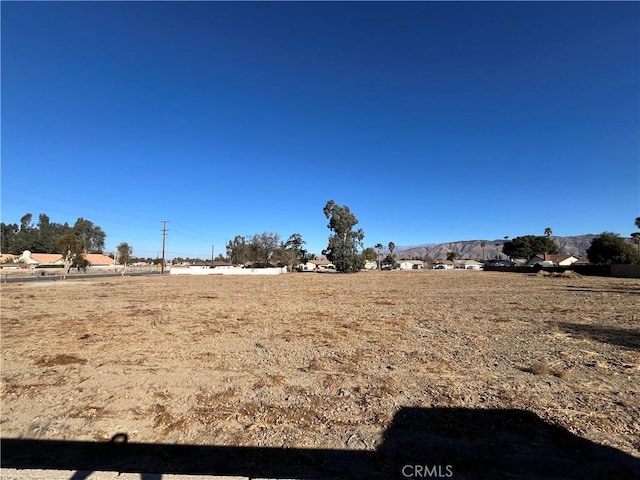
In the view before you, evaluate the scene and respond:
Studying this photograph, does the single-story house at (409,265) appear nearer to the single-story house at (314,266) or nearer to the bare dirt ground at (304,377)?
the single-story house at (314,266)

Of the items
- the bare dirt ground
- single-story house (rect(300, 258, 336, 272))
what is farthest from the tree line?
the bare dirt ground

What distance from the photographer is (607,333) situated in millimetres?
9328

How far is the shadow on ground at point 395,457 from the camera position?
311cm

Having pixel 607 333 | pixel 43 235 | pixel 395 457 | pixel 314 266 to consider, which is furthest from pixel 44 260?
pixel 607 333

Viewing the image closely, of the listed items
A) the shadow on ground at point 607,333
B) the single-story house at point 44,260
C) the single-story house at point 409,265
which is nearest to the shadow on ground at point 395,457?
the shadow on ground at point 607,333

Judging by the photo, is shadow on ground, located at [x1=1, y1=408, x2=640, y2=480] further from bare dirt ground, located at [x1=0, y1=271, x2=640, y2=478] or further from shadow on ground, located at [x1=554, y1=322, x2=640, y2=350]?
shadow on ground, located at [x1=554, y1=322, x2=640, y2=350]

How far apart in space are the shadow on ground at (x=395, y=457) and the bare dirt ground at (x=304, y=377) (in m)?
0.17

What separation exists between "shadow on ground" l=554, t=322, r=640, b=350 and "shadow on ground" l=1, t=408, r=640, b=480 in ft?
20.3

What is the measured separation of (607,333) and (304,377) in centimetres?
892

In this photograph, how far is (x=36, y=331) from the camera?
33.2 ft

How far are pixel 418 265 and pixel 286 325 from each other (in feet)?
429

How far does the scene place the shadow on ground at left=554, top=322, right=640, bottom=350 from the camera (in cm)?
821

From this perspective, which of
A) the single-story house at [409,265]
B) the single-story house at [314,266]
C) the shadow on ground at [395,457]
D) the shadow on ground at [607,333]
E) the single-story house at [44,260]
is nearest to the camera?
the shadow on ground at [395,457]

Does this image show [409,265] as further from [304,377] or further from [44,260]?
[304,377]
